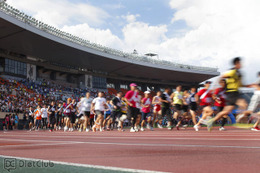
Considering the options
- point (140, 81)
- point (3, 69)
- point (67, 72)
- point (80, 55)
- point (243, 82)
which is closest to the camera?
point (243, 82)

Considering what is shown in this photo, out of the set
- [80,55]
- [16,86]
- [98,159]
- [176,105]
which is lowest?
[98,159]

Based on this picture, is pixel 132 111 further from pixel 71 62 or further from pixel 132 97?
pixel 71 62

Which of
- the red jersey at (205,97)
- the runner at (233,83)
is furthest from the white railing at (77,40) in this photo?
the runner at (233,83)

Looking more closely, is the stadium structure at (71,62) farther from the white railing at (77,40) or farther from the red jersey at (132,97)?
the red jersey at (132,97)

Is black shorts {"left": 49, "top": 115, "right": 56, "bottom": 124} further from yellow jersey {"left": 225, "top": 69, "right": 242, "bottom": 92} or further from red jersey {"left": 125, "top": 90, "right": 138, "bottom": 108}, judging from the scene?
yellow jersey {"left": 225, "top": 69, "right": 242, "bottom": 92}

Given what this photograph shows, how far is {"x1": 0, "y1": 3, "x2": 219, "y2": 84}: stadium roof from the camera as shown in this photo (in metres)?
32.8

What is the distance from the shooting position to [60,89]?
137 feet

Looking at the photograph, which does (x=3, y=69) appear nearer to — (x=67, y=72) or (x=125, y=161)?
(x=67, y=72)

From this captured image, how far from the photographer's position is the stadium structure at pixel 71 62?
34188 mm

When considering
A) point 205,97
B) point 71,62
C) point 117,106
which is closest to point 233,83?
point 205,97

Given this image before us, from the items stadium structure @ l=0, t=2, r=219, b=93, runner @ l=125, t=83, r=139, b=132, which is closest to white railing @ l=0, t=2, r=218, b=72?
stadium structure @ l=0, t=2, r=219, b=93

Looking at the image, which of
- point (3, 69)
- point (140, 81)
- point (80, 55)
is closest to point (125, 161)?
point (3, 69)

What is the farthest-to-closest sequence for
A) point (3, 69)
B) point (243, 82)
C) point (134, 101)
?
1. point (3, 69)
2. point (134, 101)
3. point (243, 82)

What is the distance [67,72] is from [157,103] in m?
36.8
